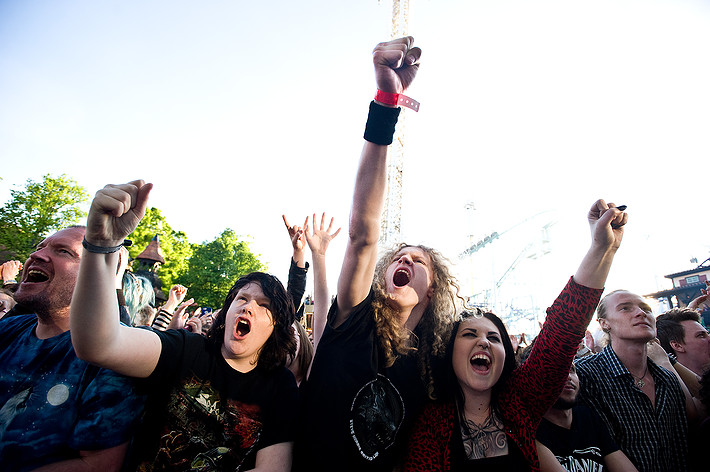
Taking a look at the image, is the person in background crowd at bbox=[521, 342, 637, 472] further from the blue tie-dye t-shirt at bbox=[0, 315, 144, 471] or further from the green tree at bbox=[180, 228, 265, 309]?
the green tree at bbox=[180, 228, 265, 309]

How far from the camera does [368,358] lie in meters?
1.72

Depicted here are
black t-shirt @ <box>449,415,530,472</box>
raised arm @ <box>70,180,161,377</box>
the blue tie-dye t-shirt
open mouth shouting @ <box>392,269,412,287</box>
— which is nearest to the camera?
raised arm @ <box>70,180,161,377</box>

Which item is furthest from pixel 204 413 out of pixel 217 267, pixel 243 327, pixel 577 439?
pixel 217 267

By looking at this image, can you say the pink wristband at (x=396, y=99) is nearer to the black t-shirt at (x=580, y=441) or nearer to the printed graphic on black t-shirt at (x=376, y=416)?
the printed graphic on black t-shirt at (x=376, y=416)

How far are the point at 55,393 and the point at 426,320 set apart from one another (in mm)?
1990

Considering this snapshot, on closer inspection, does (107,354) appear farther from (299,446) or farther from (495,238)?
(495,238)

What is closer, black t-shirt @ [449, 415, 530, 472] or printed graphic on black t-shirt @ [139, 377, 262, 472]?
printed graphic on black t-shirt @ [139, 377, 262, 472]

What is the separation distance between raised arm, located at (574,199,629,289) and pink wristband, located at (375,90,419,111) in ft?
3.91

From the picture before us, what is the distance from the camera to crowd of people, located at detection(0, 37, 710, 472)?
1.56 m

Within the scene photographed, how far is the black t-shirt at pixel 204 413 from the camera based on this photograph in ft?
5.33

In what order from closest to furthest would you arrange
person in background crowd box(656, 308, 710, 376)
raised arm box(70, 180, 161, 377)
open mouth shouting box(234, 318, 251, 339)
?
raised arm box(70, 180, 161, 377)
open mouth shouting box(234, 318, 251, 339)
person in background crowd box(656, 308, 710, 376)

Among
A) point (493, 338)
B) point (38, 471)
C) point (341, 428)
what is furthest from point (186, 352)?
point (493, 338)

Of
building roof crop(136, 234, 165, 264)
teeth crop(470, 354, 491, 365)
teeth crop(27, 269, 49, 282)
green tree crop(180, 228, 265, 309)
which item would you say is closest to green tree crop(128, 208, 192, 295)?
green tree crop(180, 228, 265, 309)

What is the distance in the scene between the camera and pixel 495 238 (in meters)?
55.7
